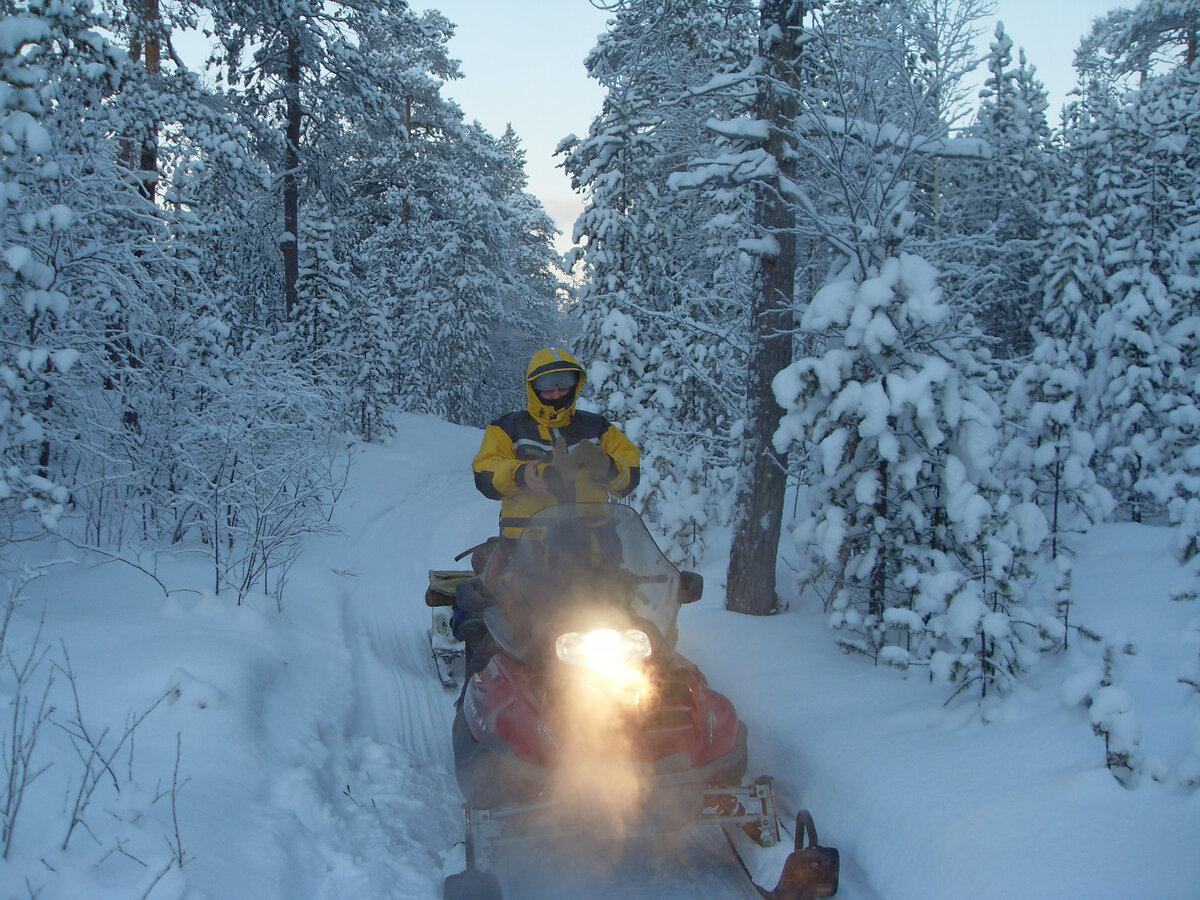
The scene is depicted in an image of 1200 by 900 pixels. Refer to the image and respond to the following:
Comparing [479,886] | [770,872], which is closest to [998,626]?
[770,872]

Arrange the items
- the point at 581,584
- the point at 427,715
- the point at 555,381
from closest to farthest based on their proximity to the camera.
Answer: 1. the point at 581,584
2. the point at 555,381
3. the point at 427,715

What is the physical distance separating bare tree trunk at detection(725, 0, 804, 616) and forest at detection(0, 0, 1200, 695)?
0.10 ft

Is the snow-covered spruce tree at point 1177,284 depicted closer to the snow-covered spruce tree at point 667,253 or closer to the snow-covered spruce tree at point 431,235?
the snow-covered spruce tree at point 667,253

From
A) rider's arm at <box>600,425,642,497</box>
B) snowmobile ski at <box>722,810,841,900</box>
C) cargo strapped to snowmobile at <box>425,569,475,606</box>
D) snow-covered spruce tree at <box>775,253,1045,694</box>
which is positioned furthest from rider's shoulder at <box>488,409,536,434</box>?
snowmobile ski at <box>722,810,841,900</box>

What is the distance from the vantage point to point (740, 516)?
729cm

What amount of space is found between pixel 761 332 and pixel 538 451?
109 inches

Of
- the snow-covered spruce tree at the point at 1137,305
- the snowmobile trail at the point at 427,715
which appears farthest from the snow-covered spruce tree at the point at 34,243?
the snow-covered spruce tree at the point at 1137,305

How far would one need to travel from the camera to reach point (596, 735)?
11.7ft

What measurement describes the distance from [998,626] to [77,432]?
6.73 m

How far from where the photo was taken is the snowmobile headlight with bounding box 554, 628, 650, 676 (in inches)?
148

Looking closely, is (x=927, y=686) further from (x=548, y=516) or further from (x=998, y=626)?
(x=548, y=516)

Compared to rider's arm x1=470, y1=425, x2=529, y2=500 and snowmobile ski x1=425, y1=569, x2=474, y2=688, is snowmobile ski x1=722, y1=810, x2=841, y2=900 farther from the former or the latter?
snowmobile ski x1=425, y1=569, x2=474, y2=688

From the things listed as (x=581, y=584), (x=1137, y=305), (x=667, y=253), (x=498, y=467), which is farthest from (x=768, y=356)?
(x=667, y=253)

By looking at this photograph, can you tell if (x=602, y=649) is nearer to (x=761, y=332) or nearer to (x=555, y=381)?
(x=555, y=381)
